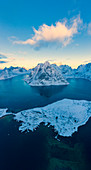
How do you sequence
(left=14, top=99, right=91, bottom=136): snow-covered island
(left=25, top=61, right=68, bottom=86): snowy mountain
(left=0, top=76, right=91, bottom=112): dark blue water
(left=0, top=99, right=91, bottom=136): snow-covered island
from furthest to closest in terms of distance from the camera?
(left=25, top=61, right=68, bottom=86): snowy mountain
(left=0, top=76, right=91, bottom=112): dark blue water
(left=14, top=99, right=91, bottom=136): snow-covered island
(left=0, top=99, right=91, bottom=136): snow-covered island

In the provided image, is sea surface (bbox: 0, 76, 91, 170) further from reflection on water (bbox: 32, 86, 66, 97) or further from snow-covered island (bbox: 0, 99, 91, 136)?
reflection on water (bbox: 32, 86, 66, 97)

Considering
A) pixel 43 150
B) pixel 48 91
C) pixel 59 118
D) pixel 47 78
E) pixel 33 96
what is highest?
pixel 47 78

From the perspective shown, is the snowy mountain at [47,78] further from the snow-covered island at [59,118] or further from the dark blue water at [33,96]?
the snow-covered island at [59,118]

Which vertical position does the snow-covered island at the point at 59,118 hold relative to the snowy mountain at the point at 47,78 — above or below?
below

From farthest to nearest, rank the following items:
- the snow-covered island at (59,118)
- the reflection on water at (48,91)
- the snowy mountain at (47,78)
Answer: the snowy mountain at (47,78) < the reflection on water at (48,91) < the snow-covered island at (59,118)

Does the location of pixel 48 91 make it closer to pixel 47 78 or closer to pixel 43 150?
pixel 47 78

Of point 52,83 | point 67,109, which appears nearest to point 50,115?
point 67,109

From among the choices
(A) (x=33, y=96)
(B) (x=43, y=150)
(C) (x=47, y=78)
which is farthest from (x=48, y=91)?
(B) (x=43, y=150)

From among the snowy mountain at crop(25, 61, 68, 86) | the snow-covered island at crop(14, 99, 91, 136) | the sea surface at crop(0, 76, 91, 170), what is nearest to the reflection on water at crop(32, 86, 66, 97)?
the snowy mountain at crop(25, 61, 68, 86)

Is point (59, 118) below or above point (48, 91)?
below

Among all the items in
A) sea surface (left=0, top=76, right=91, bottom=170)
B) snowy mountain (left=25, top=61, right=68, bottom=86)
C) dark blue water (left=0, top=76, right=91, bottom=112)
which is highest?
snowy mountain (left=25, top=61, right=68, bottom=86)

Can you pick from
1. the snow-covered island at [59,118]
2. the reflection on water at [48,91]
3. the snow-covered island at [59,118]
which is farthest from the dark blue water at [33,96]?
the snow-covered island at [59,118]
